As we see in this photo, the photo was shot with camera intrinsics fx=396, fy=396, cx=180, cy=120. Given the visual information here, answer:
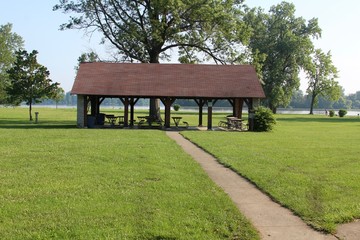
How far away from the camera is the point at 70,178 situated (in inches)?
348

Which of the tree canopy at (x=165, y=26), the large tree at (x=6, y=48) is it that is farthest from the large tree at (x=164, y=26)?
the large tree at (x=6, y=48)

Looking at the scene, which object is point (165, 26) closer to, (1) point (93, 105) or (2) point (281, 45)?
(1) point (93, 105)

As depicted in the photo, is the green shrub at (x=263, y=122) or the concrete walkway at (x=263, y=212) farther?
the green shrub at (x=263, y=122)

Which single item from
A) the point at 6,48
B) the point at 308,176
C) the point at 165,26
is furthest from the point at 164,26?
the point at 6,48

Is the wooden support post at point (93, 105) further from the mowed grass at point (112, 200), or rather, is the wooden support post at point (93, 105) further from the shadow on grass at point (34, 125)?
the mowed grass at point (112, 200)

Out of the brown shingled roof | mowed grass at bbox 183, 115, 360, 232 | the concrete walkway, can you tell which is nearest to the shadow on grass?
the brown shingled roof

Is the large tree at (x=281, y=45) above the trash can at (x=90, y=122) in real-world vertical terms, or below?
above

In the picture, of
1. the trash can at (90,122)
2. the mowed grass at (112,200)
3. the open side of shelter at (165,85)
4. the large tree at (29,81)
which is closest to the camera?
the mowed grass at (112,200)

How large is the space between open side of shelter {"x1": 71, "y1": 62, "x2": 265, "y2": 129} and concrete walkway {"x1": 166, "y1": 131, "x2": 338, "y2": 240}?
670 inches

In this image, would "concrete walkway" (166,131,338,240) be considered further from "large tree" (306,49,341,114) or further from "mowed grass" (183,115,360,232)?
"large tree" (306,49,341,114)

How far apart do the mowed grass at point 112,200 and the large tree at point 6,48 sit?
56079 millimetres

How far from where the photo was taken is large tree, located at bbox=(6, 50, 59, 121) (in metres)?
33.7

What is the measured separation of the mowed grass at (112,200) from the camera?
17.8 ft

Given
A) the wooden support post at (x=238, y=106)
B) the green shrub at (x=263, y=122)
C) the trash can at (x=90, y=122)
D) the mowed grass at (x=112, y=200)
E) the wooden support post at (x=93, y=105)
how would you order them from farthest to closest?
the wooden support post at (x=238, y=106), the wooden support post at (x=93, y=105), the trash can at (x=90, y=122), the green shrub at (x=263, y=122), the mowed grass at (x=112, y=200)
